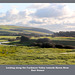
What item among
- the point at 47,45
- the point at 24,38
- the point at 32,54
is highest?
the point at 24,38

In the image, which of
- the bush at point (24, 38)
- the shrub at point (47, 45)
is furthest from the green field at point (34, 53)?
the bush at point (24, 38)

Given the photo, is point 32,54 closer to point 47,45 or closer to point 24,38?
point 47,45

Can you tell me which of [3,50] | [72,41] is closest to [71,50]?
[72,41]

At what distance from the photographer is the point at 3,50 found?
1558 inches

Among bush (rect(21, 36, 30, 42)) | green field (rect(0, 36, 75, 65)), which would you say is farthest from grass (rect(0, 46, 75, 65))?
bush (rect(21, 36, 30, 42))

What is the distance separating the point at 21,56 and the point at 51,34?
36.5 feet

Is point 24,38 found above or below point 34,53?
above

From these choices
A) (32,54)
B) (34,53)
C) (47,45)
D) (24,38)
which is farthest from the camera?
(24,38)

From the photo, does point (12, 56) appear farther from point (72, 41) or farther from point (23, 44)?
point (72, 41)

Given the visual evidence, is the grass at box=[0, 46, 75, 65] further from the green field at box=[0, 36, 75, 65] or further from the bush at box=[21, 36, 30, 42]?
the bush at box=[21, 36, 30, 42]

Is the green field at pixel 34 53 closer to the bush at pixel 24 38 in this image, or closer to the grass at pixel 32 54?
the grass at pixel 32 54

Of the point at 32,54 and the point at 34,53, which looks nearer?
the point at 32,54

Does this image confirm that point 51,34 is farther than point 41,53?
Yes

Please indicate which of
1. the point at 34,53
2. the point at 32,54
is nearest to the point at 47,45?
the point at 34,53
